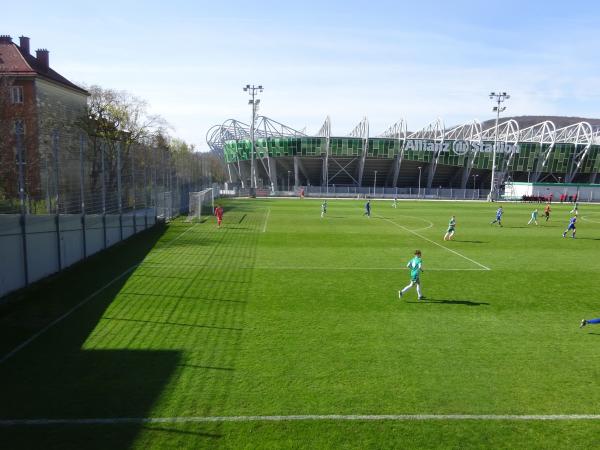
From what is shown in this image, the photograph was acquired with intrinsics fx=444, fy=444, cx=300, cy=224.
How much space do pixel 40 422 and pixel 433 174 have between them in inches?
3515

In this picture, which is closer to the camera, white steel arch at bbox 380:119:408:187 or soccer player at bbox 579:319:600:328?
soccer player at bbox 579:319:600:328

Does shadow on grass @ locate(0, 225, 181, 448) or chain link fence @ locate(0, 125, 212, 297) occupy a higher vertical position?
chain link fence @ locate(0, 125, 212, 297)

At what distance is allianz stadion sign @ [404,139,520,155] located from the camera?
84.4 meters

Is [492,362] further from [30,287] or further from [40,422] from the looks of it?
[30,287]

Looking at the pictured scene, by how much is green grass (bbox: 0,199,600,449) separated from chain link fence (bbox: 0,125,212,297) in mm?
928

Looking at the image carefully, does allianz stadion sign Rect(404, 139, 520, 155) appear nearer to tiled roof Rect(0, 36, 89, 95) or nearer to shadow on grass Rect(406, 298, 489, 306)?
tiled roof Rect(0, 36, 89, 95)

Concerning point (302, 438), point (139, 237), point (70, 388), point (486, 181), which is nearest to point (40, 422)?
point (70, 388)

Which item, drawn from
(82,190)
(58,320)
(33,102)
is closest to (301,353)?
(58,320)

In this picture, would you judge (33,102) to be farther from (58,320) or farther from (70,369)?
(70,369)

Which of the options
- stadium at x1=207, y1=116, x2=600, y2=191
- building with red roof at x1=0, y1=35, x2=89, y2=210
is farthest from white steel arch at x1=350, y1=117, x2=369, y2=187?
building with red roof at x1=0, y1=35, x2=89, y2=210

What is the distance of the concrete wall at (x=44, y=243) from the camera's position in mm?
12547

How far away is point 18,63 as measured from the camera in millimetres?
41906

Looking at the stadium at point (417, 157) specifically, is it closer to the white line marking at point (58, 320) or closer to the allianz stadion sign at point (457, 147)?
the allianz stadion sign at point (457, 147)

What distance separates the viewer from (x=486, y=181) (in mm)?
94000
